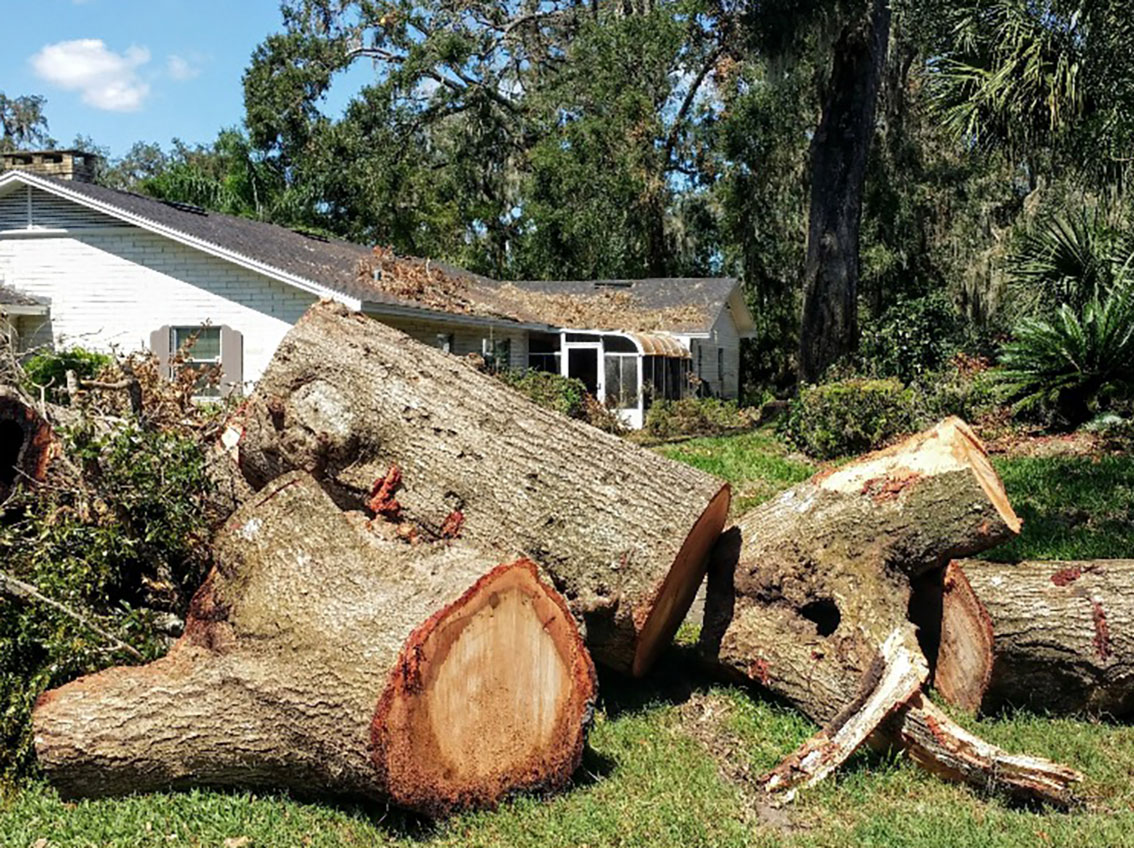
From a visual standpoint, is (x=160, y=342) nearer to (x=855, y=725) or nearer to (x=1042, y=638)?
(x=855, y=725)

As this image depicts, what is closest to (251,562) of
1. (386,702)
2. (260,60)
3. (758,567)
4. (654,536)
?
(386,702)

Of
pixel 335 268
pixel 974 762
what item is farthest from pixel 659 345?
pixel 974 762

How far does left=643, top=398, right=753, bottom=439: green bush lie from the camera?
2167 centimetres

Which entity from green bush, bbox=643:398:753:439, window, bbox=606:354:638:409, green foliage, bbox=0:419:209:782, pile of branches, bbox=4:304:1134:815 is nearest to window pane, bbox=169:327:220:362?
green bush, bbox=643:398:753:439

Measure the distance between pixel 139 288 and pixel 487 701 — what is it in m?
15.7

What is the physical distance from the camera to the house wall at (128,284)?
18.2 metres

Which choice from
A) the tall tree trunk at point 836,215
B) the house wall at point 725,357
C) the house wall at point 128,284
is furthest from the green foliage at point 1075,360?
the house wall at point 725,357

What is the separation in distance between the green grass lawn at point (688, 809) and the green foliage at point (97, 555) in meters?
0.60

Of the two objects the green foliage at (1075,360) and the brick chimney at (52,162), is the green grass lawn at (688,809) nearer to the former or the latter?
the green foliage at (1075,360)

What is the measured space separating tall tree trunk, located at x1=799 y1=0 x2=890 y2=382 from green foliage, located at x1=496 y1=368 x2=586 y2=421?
13.9 feet

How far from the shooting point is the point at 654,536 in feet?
19.0

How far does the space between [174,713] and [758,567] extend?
10.6ft

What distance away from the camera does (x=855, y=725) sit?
508 cm

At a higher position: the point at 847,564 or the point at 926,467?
the point at 926,467
